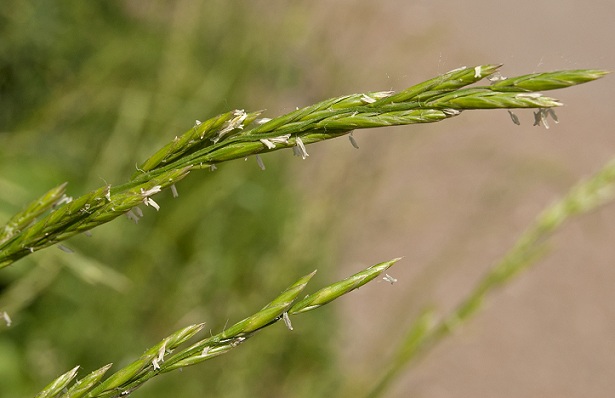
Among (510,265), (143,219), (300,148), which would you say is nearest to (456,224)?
(143,219)

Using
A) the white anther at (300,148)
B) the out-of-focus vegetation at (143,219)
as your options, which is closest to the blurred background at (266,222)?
the out-of-focus vegetation at (143,219)

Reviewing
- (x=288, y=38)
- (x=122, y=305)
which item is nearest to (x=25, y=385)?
(x=122, y=305)

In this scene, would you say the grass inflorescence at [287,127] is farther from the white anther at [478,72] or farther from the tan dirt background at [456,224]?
the tan dirt background at [456,224]

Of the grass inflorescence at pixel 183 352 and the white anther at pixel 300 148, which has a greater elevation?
the white anther at pixel 300 148

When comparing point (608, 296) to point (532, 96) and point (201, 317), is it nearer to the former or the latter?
point (201, 317)

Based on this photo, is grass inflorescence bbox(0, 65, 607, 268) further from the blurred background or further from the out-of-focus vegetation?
the out-of-focus vegetation
